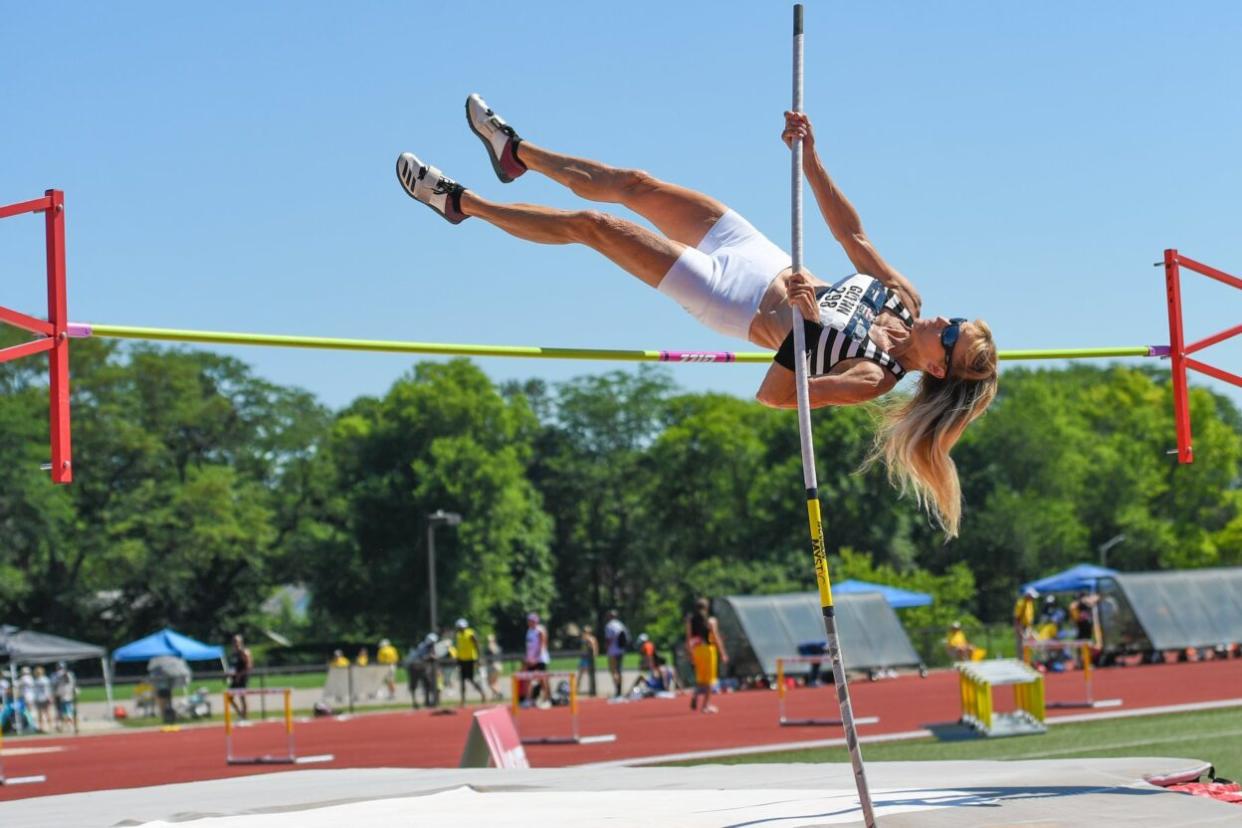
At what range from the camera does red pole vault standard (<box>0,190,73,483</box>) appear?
233 inches

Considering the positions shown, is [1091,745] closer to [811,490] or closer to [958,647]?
[811,490]

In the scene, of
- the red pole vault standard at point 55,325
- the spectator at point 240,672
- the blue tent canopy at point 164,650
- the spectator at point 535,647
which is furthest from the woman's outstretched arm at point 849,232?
the blue tent canopy at point 164,650

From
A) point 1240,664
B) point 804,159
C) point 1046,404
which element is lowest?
point 1240,664

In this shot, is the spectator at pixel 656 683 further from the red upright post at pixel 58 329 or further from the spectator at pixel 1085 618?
the red upright post at pixel 58 329

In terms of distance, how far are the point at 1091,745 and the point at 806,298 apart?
6.00 meters

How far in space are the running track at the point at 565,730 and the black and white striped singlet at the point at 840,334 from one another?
673 cm

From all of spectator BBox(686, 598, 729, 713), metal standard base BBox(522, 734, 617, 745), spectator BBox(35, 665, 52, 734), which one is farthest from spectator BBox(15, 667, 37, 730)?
metal standard base BBox(522, 734, 617, 745)

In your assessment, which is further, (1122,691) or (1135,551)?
(1135,551)

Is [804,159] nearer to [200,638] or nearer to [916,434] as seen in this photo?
[916,434]

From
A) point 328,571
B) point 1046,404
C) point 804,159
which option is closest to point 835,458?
point 1046,404

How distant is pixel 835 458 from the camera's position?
157 feet

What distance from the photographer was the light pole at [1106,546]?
49.3 meters

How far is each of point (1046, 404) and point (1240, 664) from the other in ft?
113

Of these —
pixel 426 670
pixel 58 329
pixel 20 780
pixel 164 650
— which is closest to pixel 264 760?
pixel 20 780
